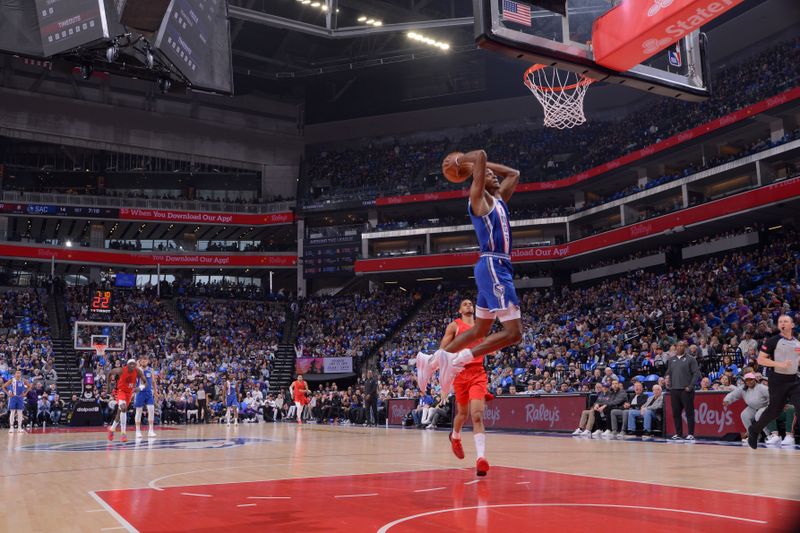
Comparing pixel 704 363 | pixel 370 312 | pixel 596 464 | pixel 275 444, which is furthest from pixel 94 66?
pixel 370 312

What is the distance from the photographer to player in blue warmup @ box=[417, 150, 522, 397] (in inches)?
270

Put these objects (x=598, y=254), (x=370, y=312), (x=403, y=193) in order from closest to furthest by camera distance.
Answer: (x=598, y=254)
(x=370, y=312)
(x=403, y=193)

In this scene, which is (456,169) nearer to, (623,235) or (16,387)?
(16,387)

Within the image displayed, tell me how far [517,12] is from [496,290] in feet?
14.3

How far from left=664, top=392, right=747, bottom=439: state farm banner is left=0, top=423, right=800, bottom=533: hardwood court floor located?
2.02 metres

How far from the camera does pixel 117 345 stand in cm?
3388

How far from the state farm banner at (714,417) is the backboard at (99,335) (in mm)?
26408

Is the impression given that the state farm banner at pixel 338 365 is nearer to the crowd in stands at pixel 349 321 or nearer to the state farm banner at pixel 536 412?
the crowd in stands at pixel 349 321

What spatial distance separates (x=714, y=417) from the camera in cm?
1509

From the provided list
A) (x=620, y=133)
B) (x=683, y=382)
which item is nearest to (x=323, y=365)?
(x=620, y=133)

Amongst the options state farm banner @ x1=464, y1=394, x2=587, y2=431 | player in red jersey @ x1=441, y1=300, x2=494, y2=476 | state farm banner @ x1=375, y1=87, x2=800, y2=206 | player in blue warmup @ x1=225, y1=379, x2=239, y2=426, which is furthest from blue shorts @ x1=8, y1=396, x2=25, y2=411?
state farm banner @ x1=375, y1=87, x2=800, y2=206

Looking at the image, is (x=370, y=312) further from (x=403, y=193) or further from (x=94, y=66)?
(x=94, y=66)

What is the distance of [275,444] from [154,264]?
3758cm

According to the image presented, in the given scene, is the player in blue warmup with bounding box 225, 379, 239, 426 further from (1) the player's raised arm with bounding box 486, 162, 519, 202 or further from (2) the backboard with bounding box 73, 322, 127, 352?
(1) the player's raised arm with bounding box 486, 162, 519, 202
